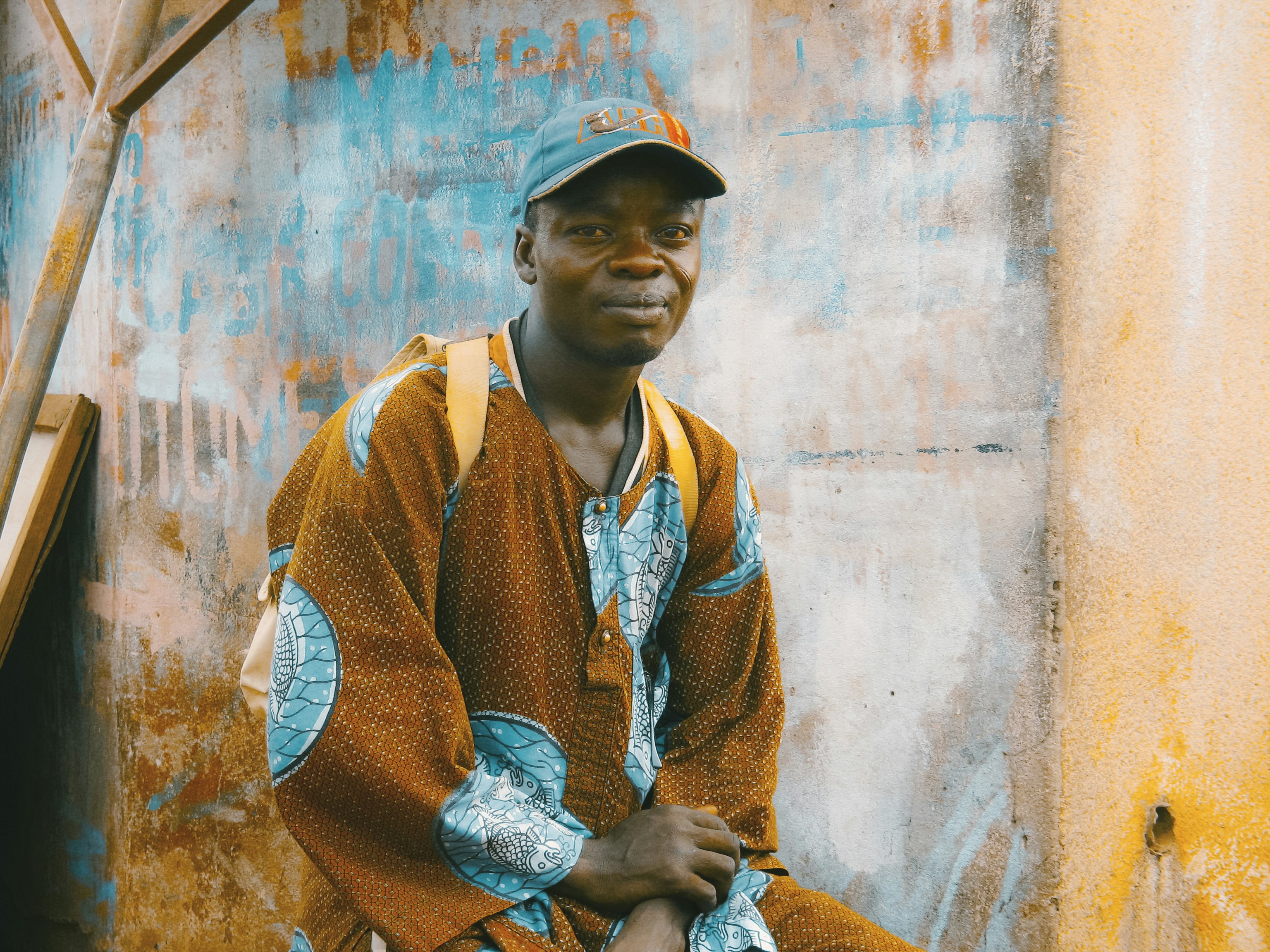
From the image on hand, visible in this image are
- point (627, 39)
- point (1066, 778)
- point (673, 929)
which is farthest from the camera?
point (627, 39)

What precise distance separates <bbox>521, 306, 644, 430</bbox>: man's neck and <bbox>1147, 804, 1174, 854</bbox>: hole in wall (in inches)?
66.3

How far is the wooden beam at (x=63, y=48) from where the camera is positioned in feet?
8.95

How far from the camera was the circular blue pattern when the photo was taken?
1412 millimetres

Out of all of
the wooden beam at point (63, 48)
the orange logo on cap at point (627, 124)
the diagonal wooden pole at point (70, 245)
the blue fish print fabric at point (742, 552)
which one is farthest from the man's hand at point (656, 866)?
the wooden beam at point (63, 48)

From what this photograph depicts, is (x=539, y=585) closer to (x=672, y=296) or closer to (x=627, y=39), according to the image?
(x=672, y=296)

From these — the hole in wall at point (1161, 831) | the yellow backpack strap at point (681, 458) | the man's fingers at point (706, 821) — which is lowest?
the hole in wall at point (1161, 831)

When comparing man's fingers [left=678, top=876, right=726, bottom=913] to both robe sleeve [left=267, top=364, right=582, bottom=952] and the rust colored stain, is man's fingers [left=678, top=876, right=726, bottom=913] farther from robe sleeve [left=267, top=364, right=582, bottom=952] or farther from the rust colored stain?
the rust colored stain

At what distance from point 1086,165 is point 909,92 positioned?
45cm

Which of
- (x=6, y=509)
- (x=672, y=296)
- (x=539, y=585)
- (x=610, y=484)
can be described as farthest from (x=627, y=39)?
(x=6, y=509)

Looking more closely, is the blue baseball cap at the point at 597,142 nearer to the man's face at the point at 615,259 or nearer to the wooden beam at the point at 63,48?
the man's face at the point at 615,259

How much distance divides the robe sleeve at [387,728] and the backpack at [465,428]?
8 cm

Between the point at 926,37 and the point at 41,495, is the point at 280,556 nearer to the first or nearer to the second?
the point at 41,495

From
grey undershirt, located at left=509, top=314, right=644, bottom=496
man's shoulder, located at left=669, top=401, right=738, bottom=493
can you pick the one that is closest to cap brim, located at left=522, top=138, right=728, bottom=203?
grey undershirt, located at left=509, top=314, right=644, bottom=496

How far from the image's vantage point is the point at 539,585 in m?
1.63
